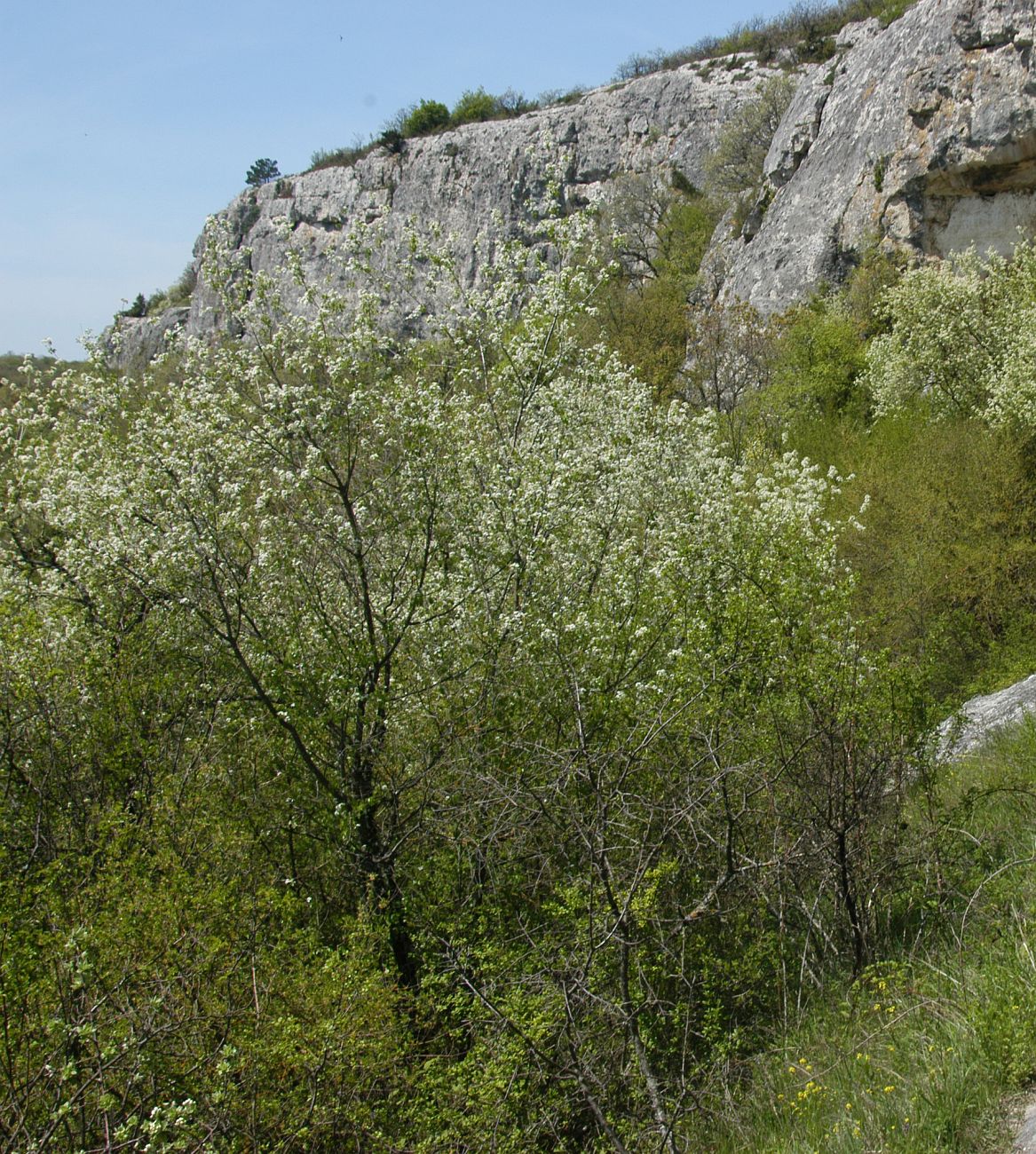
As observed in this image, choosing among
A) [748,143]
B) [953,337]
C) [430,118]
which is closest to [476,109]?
[430,118]

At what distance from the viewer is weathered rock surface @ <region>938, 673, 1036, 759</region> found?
28.2 ft

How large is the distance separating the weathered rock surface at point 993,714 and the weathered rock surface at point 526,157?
41560 millimetres

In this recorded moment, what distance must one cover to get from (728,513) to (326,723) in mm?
6180

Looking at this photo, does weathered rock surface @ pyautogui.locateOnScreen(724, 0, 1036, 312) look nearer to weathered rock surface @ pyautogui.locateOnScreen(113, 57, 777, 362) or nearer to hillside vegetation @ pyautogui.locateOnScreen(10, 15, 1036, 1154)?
weathered rock surface @ pyautogui.locateOnScreen(113, 57, 777, 362)

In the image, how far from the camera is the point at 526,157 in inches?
1961

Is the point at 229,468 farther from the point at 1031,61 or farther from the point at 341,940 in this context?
the point at 1031,61

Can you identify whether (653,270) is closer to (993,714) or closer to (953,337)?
(953,337)

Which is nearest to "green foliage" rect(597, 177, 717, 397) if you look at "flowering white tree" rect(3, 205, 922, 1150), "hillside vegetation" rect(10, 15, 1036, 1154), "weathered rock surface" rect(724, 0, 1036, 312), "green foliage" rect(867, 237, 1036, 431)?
"weathered rock surface" rect(724, 0, 1036, 312)

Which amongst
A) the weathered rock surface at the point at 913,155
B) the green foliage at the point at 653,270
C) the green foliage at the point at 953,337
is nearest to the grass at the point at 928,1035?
the green foliage at the point at 953,337

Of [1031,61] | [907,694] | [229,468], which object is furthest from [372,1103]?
[1031,61]

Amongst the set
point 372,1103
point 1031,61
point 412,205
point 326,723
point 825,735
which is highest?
point 412,205

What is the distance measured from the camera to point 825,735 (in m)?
6.02

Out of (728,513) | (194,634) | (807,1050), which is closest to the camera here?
(807,1050)

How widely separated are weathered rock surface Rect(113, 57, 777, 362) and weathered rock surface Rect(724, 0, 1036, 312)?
697 inches
